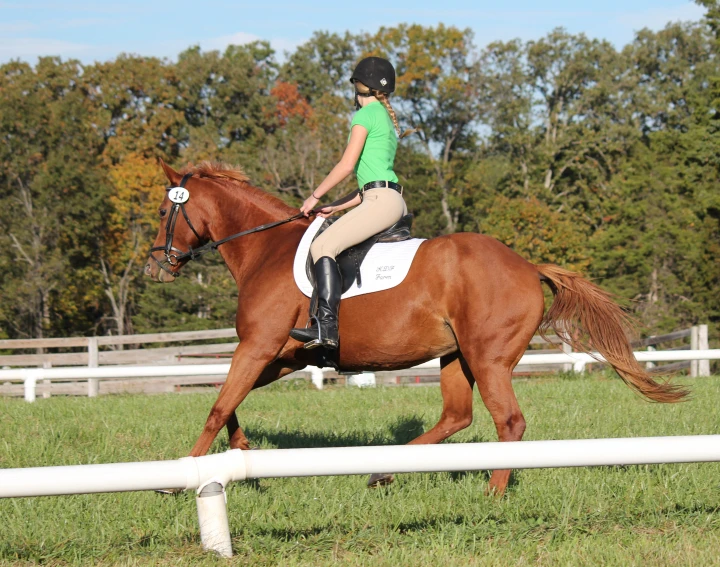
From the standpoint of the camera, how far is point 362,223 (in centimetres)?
643

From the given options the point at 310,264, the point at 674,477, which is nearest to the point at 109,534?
the point at 310,264

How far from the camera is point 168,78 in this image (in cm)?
5372

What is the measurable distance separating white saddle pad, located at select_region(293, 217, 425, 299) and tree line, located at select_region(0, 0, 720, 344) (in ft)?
95.3

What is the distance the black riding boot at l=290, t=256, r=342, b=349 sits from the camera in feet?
20.2

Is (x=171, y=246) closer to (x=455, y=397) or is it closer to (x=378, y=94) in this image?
(x=378, y=94)

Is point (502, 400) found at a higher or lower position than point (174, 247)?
lower

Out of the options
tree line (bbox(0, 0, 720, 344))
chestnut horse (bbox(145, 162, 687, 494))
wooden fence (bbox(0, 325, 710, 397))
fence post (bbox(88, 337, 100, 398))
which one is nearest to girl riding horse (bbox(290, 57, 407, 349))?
chestnut horse (bbox(145, 162, 687, 494))

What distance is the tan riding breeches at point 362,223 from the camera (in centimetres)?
633

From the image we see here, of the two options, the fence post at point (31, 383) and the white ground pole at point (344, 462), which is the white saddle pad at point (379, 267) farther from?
the fence post at point (31, 383)

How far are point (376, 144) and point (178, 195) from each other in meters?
1.80

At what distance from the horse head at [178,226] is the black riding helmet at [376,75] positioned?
172 cm

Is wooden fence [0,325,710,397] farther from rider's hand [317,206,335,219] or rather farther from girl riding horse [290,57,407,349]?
girl riding horse [290,57,407,349]

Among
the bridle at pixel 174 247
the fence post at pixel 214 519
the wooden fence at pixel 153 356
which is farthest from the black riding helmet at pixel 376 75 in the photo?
the wooden fence at pixel 153 356

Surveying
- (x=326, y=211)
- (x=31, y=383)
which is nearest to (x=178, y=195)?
(x=326, y=211)
